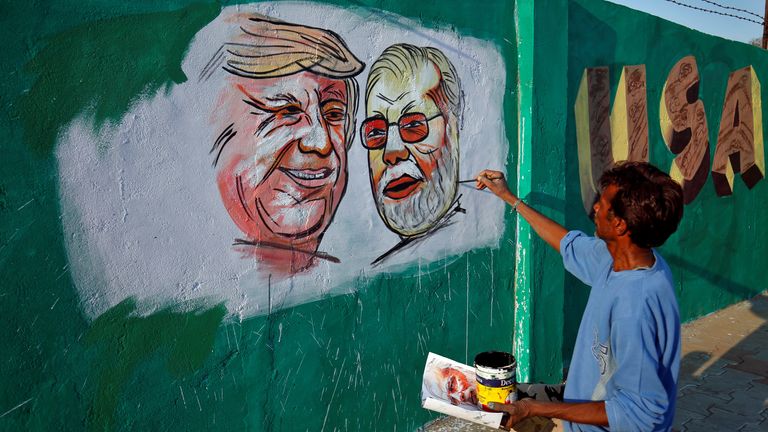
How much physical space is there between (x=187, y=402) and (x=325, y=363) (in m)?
0.70

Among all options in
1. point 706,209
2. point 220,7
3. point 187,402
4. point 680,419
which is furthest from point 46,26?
point 706,209

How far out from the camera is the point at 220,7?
2.43 meters

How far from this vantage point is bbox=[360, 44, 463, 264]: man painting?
3.05 metres

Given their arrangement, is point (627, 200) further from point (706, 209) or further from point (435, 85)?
point (706, 209)

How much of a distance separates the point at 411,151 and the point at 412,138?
0.07 meters

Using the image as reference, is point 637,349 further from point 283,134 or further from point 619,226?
point 283,134

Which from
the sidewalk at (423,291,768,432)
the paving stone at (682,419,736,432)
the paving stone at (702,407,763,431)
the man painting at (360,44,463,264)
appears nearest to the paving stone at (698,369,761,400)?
the sidewalk at (423,291,768,432)

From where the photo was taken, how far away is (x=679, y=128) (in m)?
5.31

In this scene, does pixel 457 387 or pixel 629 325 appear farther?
pixel 457 387

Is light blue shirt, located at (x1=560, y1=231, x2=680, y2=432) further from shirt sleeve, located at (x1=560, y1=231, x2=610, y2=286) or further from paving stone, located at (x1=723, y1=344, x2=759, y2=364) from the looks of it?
paving stone, located at (x1=723, y1=344, x2=759, y2=364)

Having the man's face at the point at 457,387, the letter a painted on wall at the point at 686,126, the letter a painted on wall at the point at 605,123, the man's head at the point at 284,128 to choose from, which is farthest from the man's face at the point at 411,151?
the letter a painted on wall at the point at 686,126

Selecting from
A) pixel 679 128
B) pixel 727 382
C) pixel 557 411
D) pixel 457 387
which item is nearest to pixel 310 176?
pixel 457 387

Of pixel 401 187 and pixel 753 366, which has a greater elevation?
pixel 401 187

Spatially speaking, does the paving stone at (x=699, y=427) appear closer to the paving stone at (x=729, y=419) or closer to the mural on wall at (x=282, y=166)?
the paving stone at (x=729, y=419)
